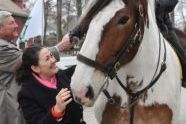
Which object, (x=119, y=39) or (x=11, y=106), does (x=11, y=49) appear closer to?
(x=11, y=106)

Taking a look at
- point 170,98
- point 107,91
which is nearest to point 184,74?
point 170,98

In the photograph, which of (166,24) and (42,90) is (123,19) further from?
(166,24)

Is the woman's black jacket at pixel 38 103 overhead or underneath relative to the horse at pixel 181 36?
underneath

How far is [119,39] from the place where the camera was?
321 centimetres

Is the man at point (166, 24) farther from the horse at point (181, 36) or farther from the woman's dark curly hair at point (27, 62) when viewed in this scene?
the woman's dark curly hair at point (27, 62)

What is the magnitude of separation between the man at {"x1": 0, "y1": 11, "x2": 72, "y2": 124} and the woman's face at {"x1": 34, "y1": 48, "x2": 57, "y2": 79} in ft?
1.71

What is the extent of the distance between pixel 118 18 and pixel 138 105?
89 cm

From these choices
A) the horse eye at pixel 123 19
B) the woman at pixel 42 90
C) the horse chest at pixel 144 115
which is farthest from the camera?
the woman at pixel 42 90

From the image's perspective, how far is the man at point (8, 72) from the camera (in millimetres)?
4664

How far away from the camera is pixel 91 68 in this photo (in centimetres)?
311

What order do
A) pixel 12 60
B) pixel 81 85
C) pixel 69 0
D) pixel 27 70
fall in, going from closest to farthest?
pixel 81 85 → pixel 27 70 → pixel 12 60 → pixel 69 0

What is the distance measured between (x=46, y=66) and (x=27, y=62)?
214 millimetres

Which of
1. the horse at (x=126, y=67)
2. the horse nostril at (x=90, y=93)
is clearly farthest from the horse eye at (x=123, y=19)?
the horse nostril at (x=90, y=93)

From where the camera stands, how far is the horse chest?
3.74 metres
